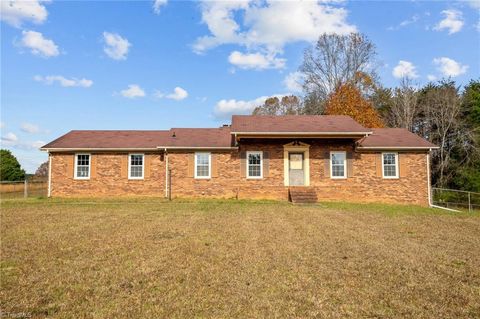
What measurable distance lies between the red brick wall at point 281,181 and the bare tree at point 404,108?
545 inches

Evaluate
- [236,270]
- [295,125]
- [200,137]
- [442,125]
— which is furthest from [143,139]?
[442,125]

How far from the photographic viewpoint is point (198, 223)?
1009 cm

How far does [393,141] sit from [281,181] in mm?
6339

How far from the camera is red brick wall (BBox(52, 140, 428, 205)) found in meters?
17.9

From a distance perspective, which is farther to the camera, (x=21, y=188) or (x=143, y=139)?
(x=21, y=188)

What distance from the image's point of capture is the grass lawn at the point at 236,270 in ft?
13.0

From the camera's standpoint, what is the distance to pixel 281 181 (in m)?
18.0

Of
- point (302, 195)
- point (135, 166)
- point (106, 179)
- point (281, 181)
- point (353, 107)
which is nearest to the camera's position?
point (302, 195)

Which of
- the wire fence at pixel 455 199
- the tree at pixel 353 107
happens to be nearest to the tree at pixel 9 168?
the tree at pixel 353 107

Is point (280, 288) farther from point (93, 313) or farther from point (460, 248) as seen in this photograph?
point (460, 248)

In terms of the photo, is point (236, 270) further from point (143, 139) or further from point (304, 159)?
point (143, 139)

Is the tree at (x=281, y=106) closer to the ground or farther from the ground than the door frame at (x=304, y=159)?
farther from the ground

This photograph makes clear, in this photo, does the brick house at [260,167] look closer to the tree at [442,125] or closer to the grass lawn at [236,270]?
the grass lawn at [236,270]

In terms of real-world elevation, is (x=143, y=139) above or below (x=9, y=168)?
above
